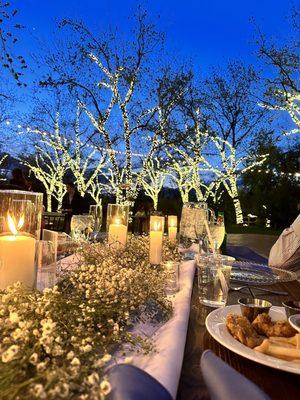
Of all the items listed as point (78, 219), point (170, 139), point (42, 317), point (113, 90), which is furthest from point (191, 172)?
point (42, 317)

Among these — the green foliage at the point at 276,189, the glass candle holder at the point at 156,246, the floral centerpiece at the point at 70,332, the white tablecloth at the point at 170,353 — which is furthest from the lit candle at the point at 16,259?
the green foliage at the point at 276,189

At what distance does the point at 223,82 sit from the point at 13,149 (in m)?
13.9

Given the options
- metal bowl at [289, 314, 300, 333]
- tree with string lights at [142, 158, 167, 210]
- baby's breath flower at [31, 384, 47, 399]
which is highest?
tree with string lights at [142, 158, 167, 210]

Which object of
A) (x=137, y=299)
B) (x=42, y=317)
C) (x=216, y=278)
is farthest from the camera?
(x=216, y=278)

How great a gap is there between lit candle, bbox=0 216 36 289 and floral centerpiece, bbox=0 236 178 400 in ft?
0.45

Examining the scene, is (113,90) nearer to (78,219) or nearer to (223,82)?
(223,82)

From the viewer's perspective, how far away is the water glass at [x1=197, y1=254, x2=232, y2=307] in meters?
1.43

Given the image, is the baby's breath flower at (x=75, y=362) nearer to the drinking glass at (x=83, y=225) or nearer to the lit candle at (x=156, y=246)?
the lit candle at (x=156, y=246)

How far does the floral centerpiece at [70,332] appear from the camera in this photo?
0.52 metres

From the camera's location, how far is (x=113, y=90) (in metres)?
16.8

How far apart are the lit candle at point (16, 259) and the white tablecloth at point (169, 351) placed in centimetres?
20

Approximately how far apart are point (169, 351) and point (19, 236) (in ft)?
1.84

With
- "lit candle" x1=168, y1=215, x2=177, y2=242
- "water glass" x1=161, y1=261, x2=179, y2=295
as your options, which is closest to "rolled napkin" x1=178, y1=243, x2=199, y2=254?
"lit candle" x1=168, y1=215, x2=177, y2=242

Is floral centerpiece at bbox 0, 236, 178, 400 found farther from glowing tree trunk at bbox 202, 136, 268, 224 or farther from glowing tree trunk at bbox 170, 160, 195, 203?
glowing tree trunk at bbox 170, 160, 195, 203
